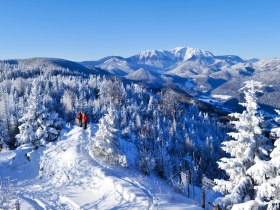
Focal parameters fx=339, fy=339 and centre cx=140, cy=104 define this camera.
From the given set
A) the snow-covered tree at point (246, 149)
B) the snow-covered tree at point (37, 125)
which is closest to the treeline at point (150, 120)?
the snow-covered tree at point (37, 125)

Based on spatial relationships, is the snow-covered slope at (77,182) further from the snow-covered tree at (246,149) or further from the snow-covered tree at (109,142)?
the snow-covered tree at (246,149)

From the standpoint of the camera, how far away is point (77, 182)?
76.6ft

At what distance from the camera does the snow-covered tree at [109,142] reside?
26752mm

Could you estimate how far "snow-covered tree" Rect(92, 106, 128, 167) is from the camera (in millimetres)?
26752

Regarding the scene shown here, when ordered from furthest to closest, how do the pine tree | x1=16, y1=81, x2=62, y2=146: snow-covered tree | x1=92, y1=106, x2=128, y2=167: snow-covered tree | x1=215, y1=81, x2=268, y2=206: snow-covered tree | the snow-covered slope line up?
x1=16, y1=81, x2=62, y2=146: snow-covered tree < x1=92, y1=106, x2=128, y2=167: snow-covered tree < the snow-covered slope < x1=215, y1=81, x2=268, y2=206: snow-covered tree < the pine tree

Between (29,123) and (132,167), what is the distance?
14.6 m

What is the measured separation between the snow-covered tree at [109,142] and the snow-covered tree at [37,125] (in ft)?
28.1

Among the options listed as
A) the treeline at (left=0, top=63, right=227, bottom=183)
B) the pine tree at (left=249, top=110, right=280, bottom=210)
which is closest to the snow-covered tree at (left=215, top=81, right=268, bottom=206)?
the pine tree at (left=249, top=110, right=280, bottom=210)

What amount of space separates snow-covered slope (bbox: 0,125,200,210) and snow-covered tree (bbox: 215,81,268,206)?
3.27m

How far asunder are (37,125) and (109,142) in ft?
40.9

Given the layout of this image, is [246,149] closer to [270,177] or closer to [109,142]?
[270,177]

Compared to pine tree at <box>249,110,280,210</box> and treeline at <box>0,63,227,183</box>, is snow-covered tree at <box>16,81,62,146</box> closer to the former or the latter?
treeline at <box>0,63,227,183</box>

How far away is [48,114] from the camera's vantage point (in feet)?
121

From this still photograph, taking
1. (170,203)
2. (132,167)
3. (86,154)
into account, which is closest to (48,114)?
(86,154)
